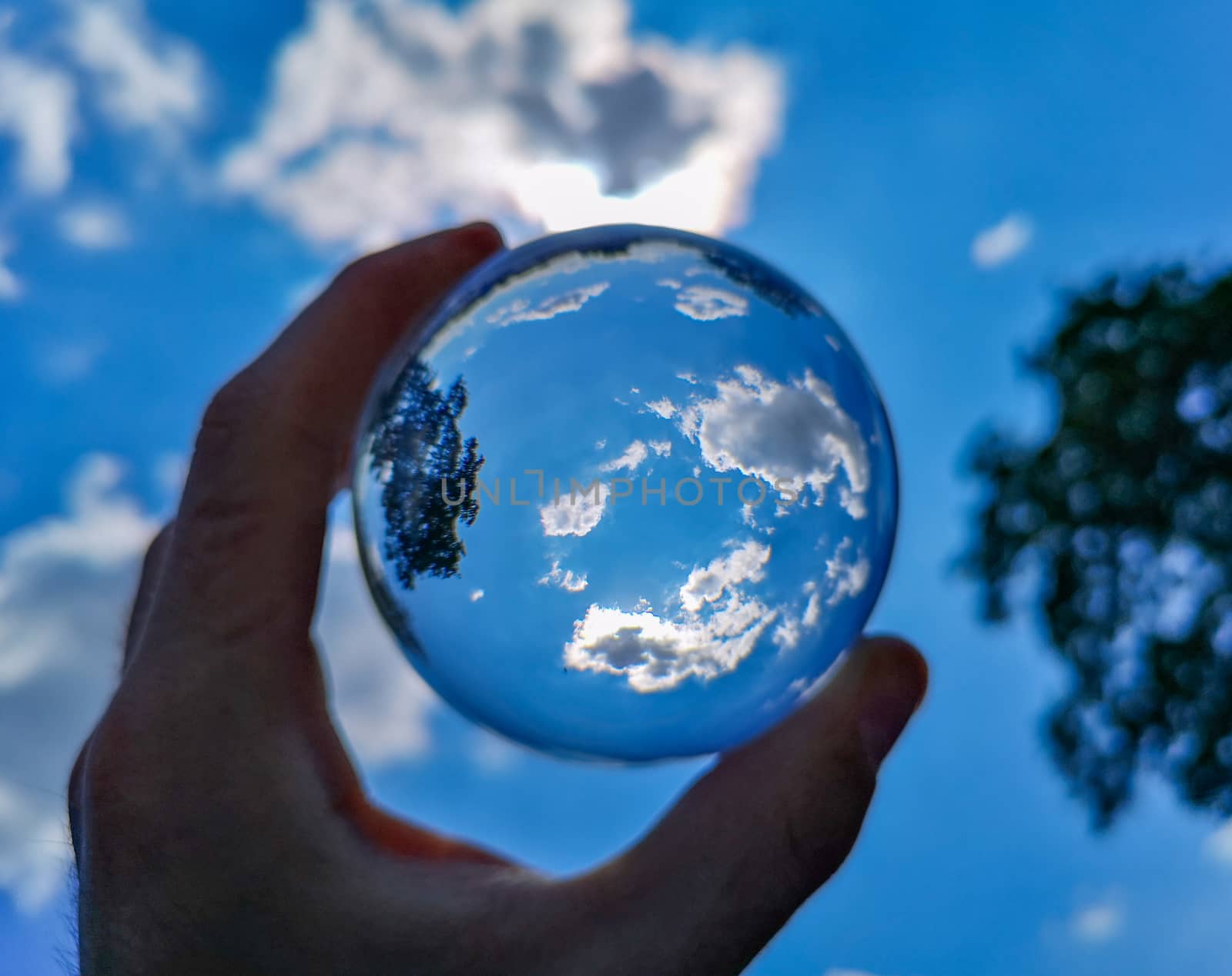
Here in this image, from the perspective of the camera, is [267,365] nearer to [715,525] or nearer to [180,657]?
[180,657]

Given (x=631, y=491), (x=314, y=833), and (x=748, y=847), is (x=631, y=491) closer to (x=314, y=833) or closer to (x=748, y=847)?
(x=748, y=847)

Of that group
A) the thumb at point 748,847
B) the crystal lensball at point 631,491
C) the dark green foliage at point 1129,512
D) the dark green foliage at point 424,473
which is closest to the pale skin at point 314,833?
the thumb at point 748,847

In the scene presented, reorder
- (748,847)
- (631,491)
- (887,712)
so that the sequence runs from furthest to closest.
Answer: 1. (887,712)
2. (748,847)
3. (631,491)

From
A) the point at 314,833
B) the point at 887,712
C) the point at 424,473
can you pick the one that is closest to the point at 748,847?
the point at 887,712

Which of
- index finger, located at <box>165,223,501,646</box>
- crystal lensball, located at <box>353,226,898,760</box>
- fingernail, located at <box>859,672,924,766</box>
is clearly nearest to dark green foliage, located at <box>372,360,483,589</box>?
crystal lensball, located at <box>353,226,898,760</box>


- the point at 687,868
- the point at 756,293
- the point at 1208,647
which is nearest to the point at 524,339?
A: the point at 756,293

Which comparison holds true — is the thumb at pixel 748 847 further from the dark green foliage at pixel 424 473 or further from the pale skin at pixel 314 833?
the dark green foliage at pixel 424 473
